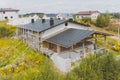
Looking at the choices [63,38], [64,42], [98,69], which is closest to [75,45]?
[63,38]

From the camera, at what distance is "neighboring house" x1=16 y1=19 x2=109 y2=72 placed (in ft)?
81.3

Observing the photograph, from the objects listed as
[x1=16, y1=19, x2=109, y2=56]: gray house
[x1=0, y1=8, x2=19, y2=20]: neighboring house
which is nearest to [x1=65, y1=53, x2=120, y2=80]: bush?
[x1=16, y1=19, x2=109, y2=56]: gray house

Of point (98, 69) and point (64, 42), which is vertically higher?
point (64, 42)

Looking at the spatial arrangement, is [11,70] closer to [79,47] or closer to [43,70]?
[79,47]

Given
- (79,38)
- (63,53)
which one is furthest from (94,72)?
(63,53)

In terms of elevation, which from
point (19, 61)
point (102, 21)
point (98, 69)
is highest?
point (102, 21)

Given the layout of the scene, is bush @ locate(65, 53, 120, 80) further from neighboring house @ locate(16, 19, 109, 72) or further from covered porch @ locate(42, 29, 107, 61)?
covered porch @ locate(42, 29, 107, 61)

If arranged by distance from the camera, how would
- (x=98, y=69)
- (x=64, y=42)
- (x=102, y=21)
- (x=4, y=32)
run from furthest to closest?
1. (x=102, y=21)
2. (x=4, y=32)
3. (x=64, y=42)
4. (x=98, y=69)

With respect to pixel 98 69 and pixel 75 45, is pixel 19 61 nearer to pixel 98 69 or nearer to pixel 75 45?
pixel 75 45

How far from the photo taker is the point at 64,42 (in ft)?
84.4

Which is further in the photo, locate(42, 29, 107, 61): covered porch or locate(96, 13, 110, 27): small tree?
locate(96, 13, 110, 27): small tree

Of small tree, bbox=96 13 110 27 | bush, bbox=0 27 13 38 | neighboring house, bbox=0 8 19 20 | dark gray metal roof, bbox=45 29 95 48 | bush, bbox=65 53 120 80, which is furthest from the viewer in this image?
neighboring house, bbox=0 8 19 20

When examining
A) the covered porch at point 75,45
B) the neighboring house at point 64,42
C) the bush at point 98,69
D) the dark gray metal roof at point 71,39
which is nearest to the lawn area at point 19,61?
the neighboring house at point 64,42

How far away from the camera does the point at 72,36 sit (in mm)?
26969
